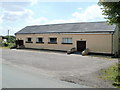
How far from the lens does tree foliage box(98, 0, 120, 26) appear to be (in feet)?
37.1

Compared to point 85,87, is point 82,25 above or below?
above

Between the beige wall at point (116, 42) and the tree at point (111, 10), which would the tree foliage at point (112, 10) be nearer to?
the tree at point (111, 10)

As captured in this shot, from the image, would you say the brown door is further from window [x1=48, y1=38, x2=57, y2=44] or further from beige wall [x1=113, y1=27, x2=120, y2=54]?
window [x1=48, y1=38, x2=57, y2=44]

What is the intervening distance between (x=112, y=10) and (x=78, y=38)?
14155mm

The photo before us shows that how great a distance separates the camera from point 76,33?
84.4ft

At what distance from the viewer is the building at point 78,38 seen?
74.2 feet

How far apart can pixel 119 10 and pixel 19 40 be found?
28.4 metres

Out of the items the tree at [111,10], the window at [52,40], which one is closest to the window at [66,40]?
the window at [52,40]

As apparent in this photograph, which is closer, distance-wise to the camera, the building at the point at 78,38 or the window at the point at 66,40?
the building at the point at 78,38

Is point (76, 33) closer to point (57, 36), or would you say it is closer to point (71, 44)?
point (71, 44)

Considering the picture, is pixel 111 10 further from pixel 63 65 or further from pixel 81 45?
pixel 81 45

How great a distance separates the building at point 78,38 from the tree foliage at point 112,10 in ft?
33.1

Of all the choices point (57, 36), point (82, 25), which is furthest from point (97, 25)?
point (57, 36)

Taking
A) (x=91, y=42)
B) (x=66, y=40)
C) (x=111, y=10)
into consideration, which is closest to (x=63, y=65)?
(x=111, y=10)
